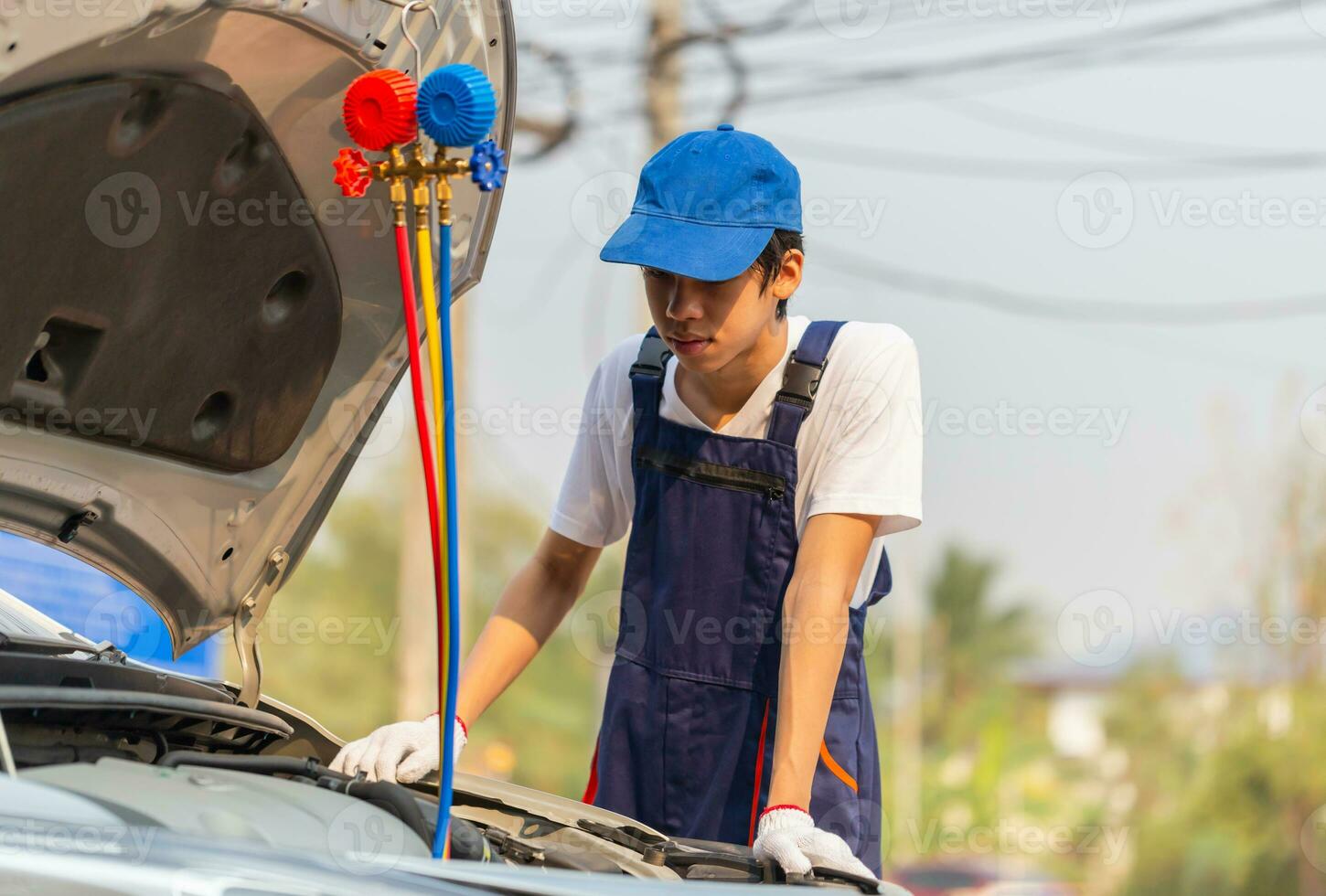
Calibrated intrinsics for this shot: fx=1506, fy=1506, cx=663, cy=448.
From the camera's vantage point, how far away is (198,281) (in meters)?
2.40

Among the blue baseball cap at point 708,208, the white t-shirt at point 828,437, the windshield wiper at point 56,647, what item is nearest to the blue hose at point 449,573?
the blue baseball cap at point 708,208

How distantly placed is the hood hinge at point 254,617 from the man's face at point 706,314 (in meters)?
0.81

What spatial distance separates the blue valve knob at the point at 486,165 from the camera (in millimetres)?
1877

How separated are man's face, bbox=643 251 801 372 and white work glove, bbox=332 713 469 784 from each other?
0.70 metres

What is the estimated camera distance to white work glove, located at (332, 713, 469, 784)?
90.7 inches

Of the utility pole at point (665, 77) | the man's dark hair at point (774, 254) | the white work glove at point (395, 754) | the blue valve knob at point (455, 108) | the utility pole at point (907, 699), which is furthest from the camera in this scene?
the utility pole at point (907, 699)

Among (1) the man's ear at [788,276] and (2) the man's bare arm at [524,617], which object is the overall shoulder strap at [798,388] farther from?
(2) the man's bare arm at [524,617]

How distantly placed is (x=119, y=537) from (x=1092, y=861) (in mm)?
24453

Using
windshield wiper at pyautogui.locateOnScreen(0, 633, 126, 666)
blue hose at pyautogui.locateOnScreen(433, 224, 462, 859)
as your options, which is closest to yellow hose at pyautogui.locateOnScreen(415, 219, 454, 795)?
blue hose at pyautogui.locateOnScreen(433, 224, 462, 859)

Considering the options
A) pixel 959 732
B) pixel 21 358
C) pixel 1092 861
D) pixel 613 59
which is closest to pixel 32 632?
pixel 21 358

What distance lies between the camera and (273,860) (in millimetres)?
1552

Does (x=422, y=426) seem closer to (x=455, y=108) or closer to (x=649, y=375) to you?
(x=455, y=108)

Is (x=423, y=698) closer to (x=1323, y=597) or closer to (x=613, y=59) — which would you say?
(x=613, y=59)
